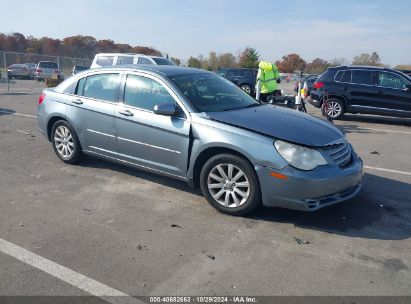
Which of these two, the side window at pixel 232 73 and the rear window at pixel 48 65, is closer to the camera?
the side window at pixel 232 73

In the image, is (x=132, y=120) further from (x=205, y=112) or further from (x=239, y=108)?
(x=239, y=108)

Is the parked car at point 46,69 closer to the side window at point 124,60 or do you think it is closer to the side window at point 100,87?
the side window at point 124,60

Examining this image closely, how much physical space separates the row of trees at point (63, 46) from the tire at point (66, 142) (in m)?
61.2

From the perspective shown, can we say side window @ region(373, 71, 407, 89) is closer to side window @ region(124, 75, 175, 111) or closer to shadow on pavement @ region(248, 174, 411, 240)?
shadow on pavement @ region(248, 174, 411, 240)

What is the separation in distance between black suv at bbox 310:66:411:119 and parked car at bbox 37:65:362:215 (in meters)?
7.58

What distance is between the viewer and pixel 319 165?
13.3 ft

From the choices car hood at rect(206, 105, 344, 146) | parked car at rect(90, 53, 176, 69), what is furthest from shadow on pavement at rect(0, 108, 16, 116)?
car hood at rect(206, 105, 344, 146)

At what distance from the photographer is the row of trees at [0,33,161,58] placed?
226 feet

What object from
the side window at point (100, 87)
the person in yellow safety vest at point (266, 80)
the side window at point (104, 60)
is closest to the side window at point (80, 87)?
the side window at point (100, 87)

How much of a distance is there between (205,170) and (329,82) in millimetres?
9220

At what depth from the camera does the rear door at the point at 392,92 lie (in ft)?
37.7

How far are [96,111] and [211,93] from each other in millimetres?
1689

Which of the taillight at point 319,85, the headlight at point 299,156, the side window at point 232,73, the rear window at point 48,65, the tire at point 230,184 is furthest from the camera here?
the rear window at point 48,65

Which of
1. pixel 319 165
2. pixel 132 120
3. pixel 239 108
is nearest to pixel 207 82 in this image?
pixel 239 108
